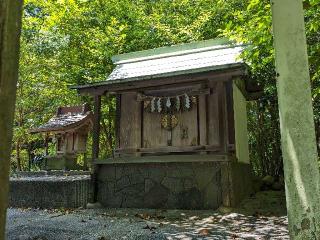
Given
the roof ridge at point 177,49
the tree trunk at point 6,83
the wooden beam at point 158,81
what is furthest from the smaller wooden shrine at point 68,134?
the tree trunk at point 6,83

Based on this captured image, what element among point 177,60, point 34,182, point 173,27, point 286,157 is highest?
point 173,27

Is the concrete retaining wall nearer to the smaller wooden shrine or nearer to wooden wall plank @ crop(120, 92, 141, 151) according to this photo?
wooden wall plank @ crop(120, 92, 141, 151)

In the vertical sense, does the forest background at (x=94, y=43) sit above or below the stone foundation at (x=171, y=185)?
above

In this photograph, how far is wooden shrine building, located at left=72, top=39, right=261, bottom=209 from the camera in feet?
29.0

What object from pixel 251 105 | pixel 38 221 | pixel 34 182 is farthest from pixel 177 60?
pixel 38 221

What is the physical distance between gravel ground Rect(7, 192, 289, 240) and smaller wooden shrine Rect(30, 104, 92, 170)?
15.6 feet

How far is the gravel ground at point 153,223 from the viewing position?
19.3ft

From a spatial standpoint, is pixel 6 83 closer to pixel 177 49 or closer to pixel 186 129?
pixel 186 129

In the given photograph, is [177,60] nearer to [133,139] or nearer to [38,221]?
[133,139]

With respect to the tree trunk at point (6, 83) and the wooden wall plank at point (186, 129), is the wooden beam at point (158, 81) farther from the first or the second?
the tree trunk at point (6, 83)

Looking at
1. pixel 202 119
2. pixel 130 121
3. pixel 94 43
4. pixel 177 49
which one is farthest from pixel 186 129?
pixel 94 43

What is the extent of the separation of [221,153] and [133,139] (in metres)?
3.03

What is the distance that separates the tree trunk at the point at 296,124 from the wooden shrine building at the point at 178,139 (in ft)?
18.7

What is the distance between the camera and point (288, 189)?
2615 mm
